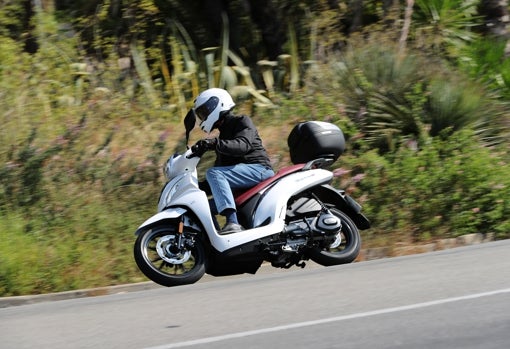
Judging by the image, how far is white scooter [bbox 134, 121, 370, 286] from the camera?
9312 millimetres

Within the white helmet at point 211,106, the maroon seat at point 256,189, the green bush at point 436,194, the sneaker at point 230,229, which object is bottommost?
the green bush at point 436,194

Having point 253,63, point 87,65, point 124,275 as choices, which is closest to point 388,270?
point 124,275

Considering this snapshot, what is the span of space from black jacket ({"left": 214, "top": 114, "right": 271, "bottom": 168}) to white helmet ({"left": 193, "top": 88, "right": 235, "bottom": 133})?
0.12 m

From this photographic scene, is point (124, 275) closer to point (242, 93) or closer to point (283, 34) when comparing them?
point (242, 93)

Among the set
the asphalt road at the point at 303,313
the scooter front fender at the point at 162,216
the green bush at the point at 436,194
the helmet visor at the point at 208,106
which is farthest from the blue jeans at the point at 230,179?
the green bush at the point at 436,194

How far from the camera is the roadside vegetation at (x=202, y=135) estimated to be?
36.7ft

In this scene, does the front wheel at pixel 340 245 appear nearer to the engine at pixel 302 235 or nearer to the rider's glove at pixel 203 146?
the engine at pixel 302 235

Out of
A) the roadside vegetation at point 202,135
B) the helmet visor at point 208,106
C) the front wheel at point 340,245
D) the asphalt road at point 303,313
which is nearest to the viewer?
the asphalt road at point 303,313

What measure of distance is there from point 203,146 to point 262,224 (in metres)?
0.94

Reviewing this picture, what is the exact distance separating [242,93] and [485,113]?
3.65 m

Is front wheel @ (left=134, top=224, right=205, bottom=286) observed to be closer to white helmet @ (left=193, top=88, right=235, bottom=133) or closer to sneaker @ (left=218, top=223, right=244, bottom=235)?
sneaker @ (left=218, top=223, right=244, bottom=235)

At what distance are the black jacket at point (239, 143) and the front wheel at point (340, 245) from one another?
96cm

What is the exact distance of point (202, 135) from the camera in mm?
14117

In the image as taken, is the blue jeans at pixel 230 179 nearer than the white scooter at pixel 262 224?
No
